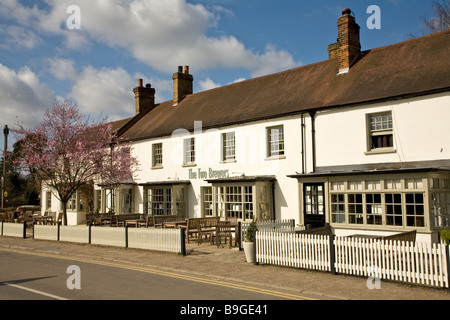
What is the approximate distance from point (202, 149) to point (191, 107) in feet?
16.6

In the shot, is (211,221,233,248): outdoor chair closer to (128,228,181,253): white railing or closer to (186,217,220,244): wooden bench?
(186,217,220,244): wooden bench

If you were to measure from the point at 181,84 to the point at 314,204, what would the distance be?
15.9m

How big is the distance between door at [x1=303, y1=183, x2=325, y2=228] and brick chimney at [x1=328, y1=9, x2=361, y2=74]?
20.3ft

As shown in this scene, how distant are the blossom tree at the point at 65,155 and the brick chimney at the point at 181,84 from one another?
680 centimetres

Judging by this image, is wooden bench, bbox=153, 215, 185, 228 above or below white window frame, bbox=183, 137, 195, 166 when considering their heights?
below

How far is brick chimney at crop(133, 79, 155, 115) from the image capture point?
31.8 metres

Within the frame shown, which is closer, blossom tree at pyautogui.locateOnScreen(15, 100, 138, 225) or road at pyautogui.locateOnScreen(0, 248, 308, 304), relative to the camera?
road at pyautogui.locateOnScreen(0, 248, 308, 304)

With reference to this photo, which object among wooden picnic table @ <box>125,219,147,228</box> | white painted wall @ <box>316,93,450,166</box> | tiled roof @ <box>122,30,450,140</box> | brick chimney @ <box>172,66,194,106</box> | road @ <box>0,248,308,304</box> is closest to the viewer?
road @ <box>0,248,308,304</box>

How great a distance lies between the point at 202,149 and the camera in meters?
22.5

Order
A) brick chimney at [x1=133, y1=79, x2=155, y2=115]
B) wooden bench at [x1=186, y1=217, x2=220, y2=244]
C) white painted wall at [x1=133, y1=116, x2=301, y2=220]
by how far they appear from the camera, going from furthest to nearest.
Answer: brick chimney at [x1=133, y1=79, x2=155, y2=115], white painted wall at [x1=133, y1=116, x2=301, y2=220], wooden bench at [x1=186, y1=217, x2=220, y2=244]

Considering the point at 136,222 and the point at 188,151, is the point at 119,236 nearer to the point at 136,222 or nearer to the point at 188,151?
the point at 136,222

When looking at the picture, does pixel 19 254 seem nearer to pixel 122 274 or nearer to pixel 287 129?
pixel 122 274

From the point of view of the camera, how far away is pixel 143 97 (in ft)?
105

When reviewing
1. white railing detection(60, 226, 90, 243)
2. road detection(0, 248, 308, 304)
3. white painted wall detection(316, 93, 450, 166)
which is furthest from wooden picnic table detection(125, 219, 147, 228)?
white painted wall detection(316, 93, 450, 166)
